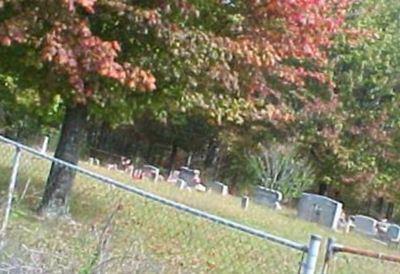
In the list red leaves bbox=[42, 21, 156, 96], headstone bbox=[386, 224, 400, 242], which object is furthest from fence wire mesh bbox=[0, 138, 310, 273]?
headstone bbox=[386, 224, 400, 242]

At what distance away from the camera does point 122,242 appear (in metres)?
6.50

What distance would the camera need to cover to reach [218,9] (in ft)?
31.3

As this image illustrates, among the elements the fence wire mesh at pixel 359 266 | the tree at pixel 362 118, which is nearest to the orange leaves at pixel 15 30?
the fence wire mesh at pixel 359 266

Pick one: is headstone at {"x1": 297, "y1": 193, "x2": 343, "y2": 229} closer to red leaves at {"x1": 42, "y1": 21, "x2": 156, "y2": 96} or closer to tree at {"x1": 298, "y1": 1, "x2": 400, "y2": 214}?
→ tree at {"x1": 298, "y1": 1, "x2": 400, "y2": 214}

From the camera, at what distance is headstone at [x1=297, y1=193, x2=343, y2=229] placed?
23.6m

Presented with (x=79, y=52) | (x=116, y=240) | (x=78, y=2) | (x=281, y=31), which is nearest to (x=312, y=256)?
(x=116, y=240)

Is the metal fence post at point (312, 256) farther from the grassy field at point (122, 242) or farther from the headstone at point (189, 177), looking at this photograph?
the headstone at point (189, 177)

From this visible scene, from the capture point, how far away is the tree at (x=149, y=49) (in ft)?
27.6

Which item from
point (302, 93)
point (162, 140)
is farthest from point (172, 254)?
point (162, 140)

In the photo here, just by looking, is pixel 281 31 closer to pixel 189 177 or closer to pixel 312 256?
pixel 312 256

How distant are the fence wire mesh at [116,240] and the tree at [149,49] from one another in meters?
0.92

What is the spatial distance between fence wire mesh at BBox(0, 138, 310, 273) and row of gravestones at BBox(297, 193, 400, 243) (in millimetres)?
12264

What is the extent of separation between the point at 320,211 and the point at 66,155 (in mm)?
15327

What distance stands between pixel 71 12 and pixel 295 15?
2.93m
